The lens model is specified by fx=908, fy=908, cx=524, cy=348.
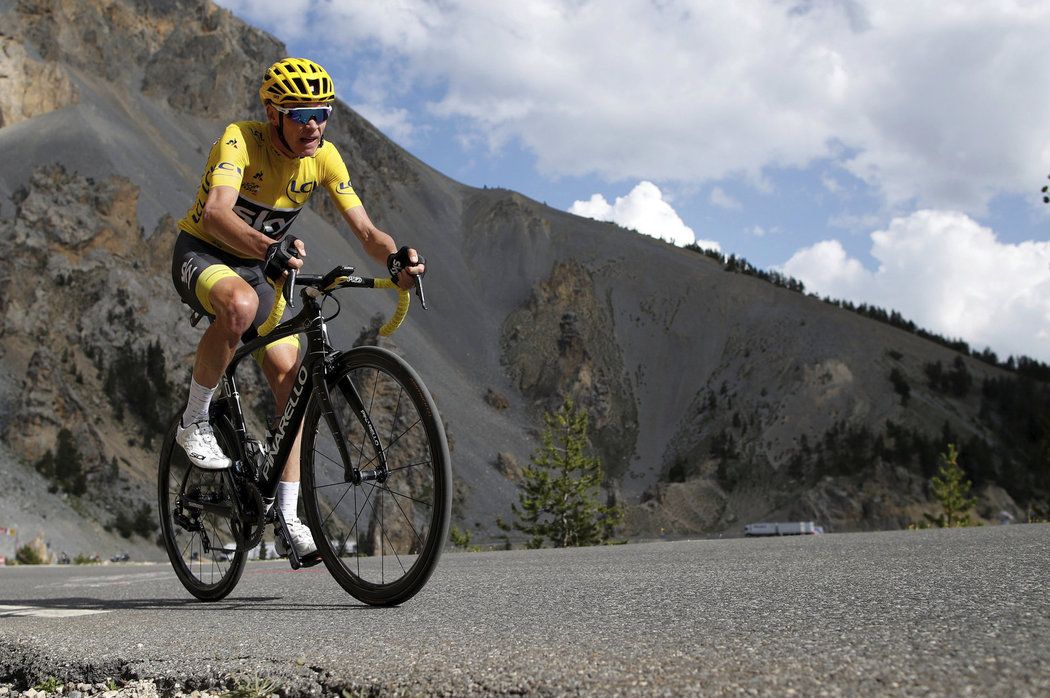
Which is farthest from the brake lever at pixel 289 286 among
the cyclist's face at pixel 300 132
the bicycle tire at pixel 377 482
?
the cyclist's face at pixel 300 132

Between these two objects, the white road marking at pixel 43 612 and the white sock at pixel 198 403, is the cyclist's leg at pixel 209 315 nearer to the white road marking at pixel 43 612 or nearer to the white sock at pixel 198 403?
the white sock at pixel 198 403

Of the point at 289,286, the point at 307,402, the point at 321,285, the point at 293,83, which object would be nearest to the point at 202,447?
the point at 307,402

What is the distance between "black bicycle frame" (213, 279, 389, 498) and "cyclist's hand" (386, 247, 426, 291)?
0.39m

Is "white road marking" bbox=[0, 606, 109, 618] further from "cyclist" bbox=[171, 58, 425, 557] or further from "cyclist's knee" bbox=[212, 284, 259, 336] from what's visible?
"cyclist's knee" bbox=[212, 284, 259, 336]

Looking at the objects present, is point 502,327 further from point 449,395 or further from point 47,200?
point 47,200

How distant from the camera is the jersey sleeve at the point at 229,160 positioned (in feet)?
14.1

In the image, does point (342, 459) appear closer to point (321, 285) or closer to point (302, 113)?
point (321, 285)

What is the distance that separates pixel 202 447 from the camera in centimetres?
468

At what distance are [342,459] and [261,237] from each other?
41.8 inches

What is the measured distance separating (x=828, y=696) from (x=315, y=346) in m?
2.99

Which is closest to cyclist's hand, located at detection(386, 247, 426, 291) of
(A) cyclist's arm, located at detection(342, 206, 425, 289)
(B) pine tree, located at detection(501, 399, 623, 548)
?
(A) cyclist's arm, located at detection(342, 206, 425, 289)

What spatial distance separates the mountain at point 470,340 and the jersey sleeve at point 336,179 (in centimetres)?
3635

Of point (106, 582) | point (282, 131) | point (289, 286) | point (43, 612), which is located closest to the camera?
point (289, 286)

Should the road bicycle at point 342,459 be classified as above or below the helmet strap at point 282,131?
below
